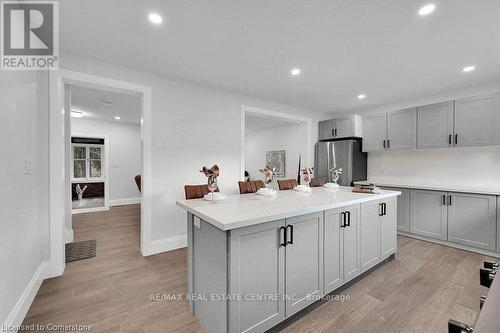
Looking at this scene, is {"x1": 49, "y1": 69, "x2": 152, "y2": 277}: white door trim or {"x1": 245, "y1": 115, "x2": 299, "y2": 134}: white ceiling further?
{"x1": 245, "y1": 115, "x2": 299, "y2": 134}: white ceiling

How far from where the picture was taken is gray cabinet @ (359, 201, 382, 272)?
7.45 feet

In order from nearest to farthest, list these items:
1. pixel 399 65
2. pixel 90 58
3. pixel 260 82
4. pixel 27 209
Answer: pixel 27 209, pixel 90 58, pixel 399 65, pixel 260 82

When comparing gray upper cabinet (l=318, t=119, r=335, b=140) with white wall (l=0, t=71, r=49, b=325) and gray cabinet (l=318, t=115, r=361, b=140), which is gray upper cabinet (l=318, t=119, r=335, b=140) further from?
white wall (l=0, t=71, r=49, b=325)

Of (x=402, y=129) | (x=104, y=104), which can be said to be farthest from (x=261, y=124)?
(x=104, y=104)

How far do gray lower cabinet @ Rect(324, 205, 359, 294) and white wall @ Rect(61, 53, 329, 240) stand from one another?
7.05ft

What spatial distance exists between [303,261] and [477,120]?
3694 mm

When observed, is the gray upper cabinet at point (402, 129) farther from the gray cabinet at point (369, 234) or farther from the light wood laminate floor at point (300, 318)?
the gray cabinet at point (369, 234)

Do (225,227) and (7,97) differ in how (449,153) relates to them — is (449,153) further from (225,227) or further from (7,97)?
(7,97)

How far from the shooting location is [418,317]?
175 cm

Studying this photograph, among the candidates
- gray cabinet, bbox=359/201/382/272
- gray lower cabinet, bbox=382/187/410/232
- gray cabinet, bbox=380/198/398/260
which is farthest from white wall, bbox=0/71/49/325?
gray lower cabinet, bbox=382/187/410/232

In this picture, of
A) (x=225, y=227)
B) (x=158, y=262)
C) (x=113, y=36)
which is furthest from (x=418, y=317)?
(x=113, y=36)

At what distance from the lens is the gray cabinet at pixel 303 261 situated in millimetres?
1610

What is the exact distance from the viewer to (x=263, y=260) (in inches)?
A: 57.7

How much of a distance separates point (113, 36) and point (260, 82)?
200 cm
